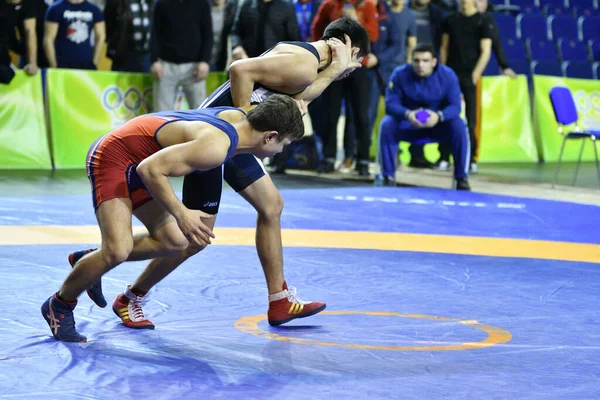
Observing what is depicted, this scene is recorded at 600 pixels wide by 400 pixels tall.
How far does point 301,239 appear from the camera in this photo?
21.8ft

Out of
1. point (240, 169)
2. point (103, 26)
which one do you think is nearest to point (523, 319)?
point (240, 169)

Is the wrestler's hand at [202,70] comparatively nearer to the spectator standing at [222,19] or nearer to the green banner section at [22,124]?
the spectator standing at [222,19]

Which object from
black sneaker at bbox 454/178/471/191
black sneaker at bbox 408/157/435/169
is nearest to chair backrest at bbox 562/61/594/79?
black sneaker at bbox 408/157/435/169

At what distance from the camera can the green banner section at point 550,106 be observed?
13281 mm

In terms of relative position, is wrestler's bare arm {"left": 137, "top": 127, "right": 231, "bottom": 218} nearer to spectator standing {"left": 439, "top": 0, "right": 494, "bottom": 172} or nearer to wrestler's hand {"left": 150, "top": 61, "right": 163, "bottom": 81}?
wrestler's hand {"left": 150, "top": 61, "right": 163, "bottom": 81}

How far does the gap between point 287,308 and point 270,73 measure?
981 mm

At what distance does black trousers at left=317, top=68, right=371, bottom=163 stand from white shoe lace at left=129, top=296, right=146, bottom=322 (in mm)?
6396

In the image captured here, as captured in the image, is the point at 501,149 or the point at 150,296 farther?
the point at 501,149

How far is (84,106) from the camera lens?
435 inches

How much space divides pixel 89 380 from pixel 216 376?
41 cm

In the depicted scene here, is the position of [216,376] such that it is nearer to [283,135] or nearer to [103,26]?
[283,135]

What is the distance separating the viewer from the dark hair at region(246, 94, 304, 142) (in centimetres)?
381

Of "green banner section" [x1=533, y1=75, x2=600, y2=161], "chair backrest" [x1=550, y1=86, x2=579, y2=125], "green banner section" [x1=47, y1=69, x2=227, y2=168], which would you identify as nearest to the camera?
"chair backrest" [x1=550, y1=86, x2=579, y2=125]

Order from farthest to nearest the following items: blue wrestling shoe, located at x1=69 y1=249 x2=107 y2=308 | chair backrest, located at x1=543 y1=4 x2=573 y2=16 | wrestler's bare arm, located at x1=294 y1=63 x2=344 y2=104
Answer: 1. chair backrest, located at x1=543 y1=4 x2=573 y2=16
2. wrestler's bare arm, located at x1=294 y1=63 x2=344 y2=104
3. blue wrestling shoe, located at x1=69 y1=249 x2=107 y2=308
